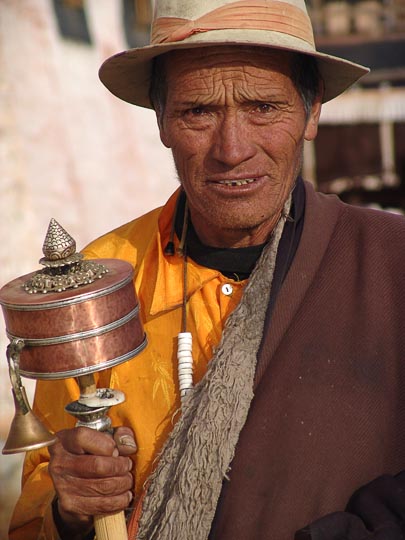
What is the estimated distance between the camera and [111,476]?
2.30m

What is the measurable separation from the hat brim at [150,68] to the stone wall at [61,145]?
353cm

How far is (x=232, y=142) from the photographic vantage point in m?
2.50

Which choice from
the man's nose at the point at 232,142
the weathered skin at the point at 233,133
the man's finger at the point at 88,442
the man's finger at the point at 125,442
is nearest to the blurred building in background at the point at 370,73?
the weathered skin at the point at 233,133

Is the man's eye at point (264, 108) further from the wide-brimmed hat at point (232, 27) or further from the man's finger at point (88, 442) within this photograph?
the man's finger at point (88, 442)

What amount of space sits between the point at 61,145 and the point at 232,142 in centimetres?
496

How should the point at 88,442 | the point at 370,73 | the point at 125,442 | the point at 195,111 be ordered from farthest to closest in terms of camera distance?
the point at 370,73
the point at 195,111
the point at 125,442
the point at 88,442

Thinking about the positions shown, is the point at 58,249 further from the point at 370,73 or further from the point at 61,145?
the point at 370,73

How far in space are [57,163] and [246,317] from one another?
16.3 ft

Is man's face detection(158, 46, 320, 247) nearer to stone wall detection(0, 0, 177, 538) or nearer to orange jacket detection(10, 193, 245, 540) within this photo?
orange jacket detection(10, 193, 245, 540)

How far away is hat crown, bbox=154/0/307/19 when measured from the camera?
2.51 metres

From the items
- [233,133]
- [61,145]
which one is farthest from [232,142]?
[61,145]

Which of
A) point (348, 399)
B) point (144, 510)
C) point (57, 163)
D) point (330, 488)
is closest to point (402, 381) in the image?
point (348, 399)

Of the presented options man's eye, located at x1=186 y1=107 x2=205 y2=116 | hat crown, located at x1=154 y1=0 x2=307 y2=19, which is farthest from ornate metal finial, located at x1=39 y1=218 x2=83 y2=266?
hat crown, located at x1=154 y1=0 x2=307 y2=19

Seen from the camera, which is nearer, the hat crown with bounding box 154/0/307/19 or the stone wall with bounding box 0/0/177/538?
the hat crown with bounding box 154/0/307/19
